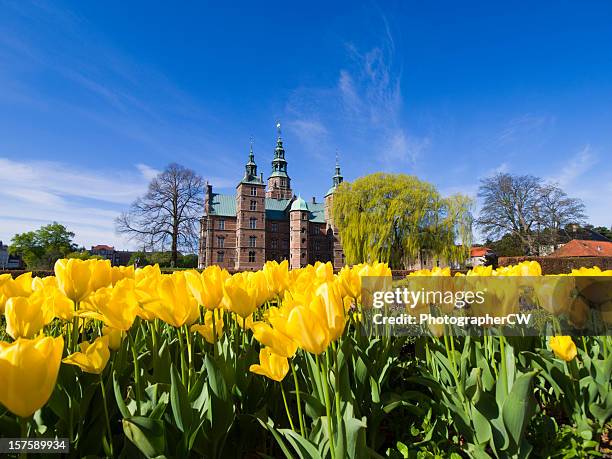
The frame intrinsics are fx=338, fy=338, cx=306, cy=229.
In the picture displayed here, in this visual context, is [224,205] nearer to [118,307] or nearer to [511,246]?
[511,246]

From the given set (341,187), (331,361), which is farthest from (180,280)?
(341,187)

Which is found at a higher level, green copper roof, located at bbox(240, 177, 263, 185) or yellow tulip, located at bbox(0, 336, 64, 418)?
green copper roof, located at bbox(240, 177, 263, 185)

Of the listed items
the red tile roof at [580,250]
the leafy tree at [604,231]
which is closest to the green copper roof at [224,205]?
the red tile roof at [580,250]

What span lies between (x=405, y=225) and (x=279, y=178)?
37.8m

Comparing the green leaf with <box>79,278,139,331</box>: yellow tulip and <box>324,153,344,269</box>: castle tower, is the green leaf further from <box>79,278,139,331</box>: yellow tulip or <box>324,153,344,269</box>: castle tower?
<box>324,153,344,269</box>: castle tower

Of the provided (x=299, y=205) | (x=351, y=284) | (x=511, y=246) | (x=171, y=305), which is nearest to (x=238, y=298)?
(x=171, y=305)

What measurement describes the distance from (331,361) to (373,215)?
22.3 m

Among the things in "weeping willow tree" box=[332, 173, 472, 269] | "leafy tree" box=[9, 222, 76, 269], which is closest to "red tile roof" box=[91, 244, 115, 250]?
"leafy tree" box=[9, 222, 76, 269]

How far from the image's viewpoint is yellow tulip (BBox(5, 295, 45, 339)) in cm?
109

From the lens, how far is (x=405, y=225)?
2314cm

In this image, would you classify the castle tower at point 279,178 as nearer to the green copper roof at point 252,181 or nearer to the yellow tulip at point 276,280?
the green copper roof at point 252,181

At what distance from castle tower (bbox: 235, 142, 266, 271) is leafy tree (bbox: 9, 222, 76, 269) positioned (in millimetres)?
21617

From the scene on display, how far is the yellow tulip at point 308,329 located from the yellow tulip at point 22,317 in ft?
2.86

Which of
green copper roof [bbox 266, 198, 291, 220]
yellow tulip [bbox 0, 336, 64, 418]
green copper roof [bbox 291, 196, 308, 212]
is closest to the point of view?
yellow tulip [bbox 0, 336, 64, 418]
